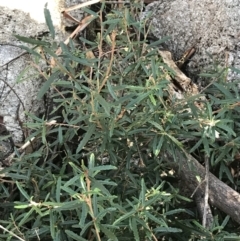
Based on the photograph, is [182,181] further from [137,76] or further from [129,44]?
[129,44]

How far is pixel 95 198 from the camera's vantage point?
1299 mm

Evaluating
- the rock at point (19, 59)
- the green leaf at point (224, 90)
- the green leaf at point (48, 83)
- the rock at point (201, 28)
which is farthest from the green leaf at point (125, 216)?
the rock at point (201, 28)

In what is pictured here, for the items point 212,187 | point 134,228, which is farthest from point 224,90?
point 134,228

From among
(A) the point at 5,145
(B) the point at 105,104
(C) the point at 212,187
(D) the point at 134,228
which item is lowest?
(C) the point at 212,187

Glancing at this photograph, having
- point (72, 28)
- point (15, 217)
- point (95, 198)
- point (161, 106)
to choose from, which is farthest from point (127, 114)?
point (72, 28)

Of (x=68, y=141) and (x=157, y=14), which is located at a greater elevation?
(x=157, y=14)

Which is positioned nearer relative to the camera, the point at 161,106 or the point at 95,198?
the point at 95,198

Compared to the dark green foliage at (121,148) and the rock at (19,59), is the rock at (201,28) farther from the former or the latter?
the rock at (19,59)

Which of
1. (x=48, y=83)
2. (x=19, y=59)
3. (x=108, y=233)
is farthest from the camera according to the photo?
(x=19, y=59)

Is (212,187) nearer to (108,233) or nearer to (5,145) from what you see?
(108,233)

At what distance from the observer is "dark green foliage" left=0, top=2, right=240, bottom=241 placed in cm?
145

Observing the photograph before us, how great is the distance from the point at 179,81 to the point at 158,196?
0.73 metres

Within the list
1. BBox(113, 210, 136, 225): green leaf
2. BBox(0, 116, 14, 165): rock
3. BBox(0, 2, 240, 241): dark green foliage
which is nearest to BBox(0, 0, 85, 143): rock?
BBox(0, 116, 14, 165): rock

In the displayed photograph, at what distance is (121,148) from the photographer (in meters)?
1.69
